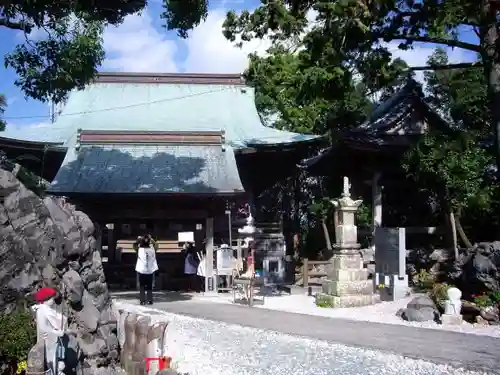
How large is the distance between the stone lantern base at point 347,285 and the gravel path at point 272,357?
14.4 feet

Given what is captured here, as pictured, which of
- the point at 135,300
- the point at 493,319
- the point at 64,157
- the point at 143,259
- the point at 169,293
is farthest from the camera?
the point at 64,157

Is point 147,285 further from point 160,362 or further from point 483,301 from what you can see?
point 160,362

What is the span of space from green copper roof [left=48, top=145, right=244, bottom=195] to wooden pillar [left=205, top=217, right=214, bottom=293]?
145cm

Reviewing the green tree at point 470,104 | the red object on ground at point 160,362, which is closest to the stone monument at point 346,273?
the green tree at point 470,104

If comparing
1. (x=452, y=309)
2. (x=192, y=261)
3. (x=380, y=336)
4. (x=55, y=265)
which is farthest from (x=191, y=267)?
(x=55, y=265)

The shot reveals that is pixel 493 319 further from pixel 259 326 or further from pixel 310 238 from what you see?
pixel 310 238

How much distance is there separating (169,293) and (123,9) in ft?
35.3

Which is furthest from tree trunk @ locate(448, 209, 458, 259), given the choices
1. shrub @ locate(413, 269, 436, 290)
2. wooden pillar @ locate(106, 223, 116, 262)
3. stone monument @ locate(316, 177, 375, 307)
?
wooden pillar @ locate(106, 223, 116, 262)

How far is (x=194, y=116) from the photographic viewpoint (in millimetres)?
25328

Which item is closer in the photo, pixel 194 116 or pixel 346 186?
pixel 346 186

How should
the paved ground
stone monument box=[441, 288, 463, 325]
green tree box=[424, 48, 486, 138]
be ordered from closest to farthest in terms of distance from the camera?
the paved ground < stone monument box=[441, 288, 463, 325] < green tree box=[424, 48, 486, 138]

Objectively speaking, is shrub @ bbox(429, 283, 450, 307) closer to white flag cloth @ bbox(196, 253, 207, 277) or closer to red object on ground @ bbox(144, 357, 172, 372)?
red object on ground @ bbox(144, 357, 172, 372)

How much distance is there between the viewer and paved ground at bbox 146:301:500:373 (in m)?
8.69

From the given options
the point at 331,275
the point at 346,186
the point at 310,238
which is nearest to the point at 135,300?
the point at 331,275
